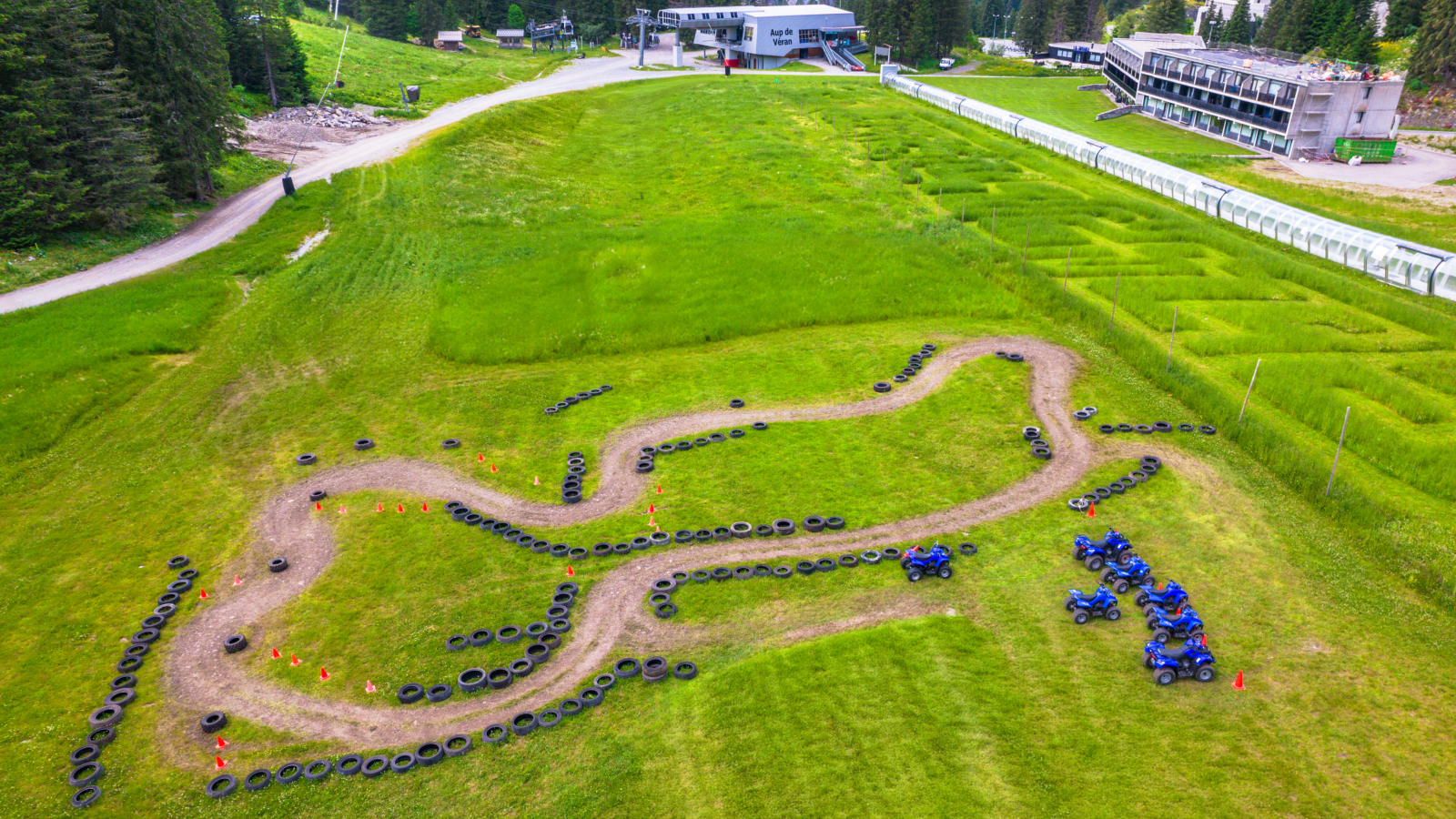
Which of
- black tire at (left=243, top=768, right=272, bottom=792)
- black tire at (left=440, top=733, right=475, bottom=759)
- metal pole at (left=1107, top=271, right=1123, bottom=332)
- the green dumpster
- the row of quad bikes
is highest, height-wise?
the green dumpster

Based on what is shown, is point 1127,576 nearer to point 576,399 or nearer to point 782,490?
point 782,490

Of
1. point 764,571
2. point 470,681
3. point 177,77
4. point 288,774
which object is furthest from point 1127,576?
point 177,77

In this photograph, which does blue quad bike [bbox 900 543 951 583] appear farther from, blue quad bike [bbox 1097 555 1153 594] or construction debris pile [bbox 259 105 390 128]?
construction debris pile [bbox 259 105 390 128]

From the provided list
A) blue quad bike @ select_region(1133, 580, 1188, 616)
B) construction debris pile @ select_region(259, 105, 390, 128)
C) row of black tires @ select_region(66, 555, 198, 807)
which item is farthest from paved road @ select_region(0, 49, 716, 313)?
blue quad bike @ select_region(1133, 580, 1188, 616)

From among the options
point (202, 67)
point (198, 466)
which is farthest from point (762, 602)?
point (202, 67)

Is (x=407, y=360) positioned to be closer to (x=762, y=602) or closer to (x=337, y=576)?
(x=337, y=576)

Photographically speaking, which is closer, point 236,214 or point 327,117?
point 236,214
